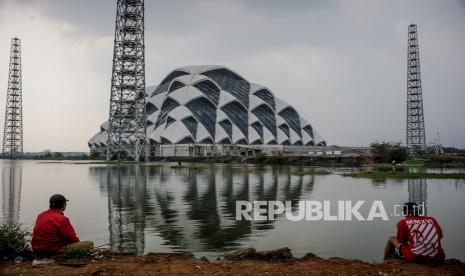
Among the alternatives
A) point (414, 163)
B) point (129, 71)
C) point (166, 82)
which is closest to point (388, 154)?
point (414, 163)

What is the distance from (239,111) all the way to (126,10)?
4170cm

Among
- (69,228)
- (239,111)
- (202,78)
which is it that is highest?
(202,78)

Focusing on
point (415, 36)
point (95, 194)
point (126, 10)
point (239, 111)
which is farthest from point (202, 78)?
point (95, 194)

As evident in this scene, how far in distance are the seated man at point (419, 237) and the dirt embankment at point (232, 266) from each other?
153 millimetres

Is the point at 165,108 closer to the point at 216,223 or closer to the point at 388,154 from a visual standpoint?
the point at 388,154

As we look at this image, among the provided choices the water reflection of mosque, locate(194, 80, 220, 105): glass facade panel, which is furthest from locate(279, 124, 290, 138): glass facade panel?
the water reflection of mosque

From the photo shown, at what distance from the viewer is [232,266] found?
6.88m

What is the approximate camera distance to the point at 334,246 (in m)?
9.48

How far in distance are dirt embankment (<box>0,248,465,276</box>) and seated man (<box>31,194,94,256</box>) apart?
1.01 ft

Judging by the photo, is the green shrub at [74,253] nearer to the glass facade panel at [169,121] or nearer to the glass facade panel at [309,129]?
the glass facade panel at [169,121]

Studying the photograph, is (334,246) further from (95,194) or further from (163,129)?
(163,129)

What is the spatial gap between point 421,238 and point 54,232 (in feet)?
19.7

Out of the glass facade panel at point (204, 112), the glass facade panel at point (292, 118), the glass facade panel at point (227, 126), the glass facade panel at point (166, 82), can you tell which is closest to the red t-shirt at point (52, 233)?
the glass facade panel at point (204, 112)

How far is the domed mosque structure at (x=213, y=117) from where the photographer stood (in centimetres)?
8538
